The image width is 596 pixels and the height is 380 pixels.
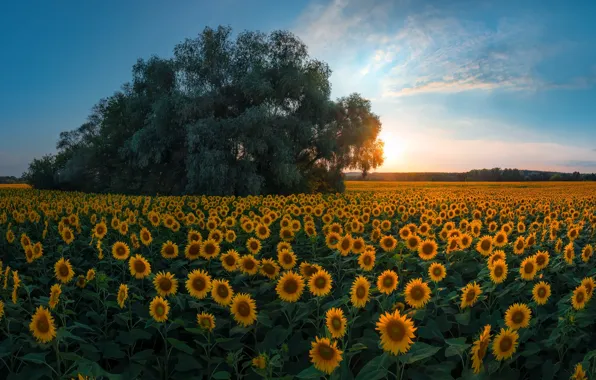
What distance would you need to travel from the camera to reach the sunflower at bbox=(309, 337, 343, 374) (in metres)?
2.51

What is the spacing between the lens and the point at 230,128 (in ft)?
86.4

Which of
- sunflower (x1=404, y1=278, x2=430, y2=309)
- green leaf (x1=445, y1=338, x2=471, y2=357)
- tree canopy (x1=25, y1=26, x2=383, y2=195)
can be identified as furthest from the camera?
tree canopy (x1=25, y1=26, x2=383, y2=195)

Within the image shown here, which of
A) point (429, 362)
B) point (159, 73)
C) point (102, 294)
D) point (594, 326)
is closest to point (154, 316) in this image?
point (102, 294)

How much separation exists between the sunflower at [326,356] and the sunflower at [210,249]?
2890mm

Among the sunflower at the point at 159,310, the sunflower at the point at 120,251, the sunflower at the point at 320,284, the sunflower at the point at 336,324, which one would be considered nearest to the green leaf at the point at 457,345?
the sunflower at the point at 336,324

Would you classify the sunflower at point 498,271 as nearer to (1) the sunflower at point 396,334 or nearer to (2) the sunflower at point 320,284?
(2) the sunflower at point 320,284

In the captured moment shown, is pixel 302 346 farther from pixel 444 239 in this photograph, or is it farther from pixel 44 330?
pixel 444 239

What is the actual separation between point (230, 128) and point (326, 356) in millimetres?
24621

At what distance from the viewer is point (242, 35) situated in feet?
100

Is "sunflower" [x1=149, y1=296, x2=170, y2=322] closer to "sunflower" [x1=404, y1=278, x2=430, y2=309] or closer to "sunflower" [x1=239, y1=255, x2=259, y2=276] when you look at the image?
"sunflower" [x1=239, y1=255, x2=259, y2=276]

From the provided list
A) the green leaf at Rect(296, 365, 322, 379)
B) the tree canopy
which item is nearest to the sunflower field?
the green leaf at Rect(296, 365, 322, 379)

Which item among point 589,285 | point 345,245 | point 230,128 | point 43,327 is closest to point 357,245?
point 345,245

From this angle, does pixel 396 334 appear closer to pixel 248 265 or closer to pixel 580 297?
pixel 580 297

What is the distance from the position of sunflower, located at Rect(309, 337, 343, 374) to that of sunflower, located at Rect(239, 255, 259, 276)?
2.13 m
